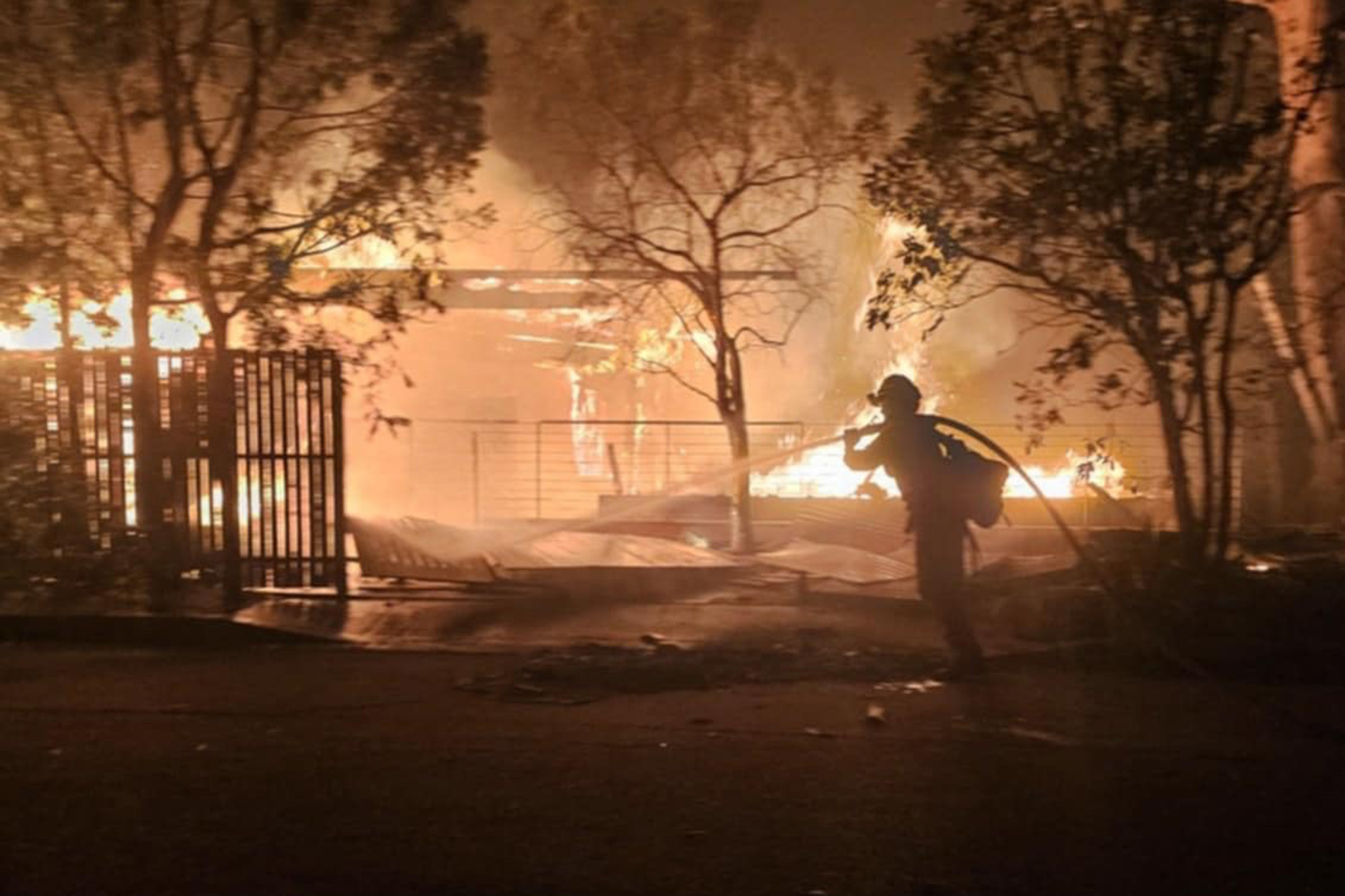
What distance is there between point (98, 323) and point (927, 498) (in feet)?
22.9

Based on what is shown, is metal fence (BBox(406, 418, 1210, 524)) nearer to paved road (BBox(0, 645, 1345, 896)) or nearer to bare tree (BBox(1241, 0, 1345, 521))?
bare tree (BBox(1241, 0, 1345, 521))

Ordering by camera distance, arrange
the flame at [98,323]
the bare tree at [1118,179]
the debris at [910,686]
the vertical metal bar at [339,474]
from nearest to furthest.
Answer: the debris at [910,686], the bare tree at [1118,179], the vertical metal bar at [339,474], the flame at [98,323]

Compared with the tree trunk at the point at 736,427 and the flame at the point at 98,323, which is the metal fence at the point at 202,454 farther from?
the tree trunk at the point at 736,427

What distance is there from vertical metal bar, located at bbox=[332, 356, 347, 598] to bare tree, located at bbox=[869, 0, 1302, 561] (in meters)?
4.20

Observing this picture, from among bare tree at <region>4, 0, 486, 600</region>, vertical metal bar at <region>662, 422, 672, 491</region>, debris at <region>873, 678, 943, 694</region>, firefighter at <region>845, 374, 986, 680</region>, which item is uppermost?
bare tree at <region>4, 0, 486, 600</region>

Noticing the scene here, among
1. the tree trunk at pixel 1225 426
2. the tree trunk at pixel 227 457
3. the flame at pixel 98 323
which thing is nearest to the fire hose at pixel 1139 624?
the tree trunk at pixel 1225 426

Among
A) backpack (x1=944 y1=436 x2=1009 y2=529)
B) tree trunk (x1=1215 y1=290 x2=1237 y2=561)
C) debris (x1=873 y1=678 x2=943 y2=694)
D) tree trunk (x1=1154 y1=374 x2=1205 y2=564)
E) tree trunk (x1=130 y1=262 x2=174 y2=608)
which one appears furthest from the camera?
tree trunk (x1=130 y1=262 x2=174 y2=608)

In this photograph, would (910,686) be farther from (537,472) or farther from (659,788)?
(537,472)

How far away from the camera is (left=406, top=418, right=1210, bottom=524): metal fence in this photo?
17.8m

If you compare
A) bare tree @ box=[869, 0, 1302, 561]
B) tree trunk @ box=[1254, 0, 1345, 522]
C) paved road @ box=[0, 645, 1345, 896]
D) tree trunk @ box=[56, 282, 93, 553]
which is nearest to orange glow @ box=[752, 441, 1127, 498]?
tree trunk @ box=[1254, 0, 1345, 522]

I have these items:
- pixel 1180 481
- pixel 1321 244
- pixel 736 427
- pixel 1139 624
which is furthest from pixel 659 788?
pixel 1321 244

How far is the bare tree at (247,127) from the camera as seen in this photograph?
10.2 metres

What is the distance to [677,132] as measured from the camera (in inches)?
550

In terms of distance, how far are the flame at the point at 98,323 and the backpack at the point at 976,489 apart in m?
6.02
